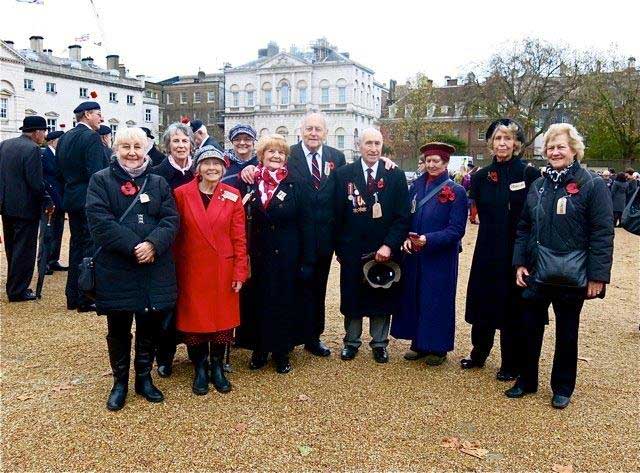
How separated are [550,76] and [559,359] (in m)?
42.9

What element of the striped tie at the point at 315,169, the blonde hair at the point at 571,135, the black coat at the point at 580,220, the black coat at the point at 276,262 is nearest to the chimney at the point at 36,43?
the striped tie at the point at 315,169

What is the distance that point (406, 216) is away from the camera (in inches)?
211

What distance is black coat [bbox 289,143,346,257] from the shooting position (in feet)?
17.7

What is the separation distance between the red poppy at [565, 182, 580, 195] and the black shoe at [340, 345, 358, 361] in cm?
261

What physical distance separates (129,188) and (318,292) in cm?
226

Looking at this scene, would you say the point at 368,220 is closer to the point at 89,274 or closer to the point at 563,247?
the point at 563,247

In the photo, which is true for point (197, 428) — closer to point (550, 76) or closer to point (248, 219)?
point (248, 219)

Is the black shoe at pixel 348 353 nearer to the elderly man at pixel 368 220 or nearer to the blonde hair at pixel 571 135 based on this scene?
the elderly man at pixel 368 220

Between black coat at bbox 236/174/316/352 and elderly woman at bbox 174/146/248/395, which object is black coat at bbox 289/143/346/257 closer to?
black coat at bbox 236/174/316/352

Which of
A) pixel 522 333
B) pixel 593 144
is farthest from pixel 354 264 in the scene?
pixel 593 144

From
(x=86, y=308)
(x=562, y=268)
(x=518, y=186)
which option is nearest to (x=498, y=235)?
(x=518, y=186)

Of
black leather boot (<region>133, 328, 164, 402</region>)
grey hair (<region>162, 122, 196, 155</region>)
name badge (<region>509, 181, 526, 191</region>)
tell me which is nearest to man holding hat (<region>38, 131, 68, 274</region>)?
grey hair (<region>162, 122, 196, 155</region>)

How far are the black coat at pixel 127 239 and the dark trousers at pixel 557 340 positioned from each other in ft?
9.83

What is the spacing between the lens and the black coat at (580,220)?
4102mm
